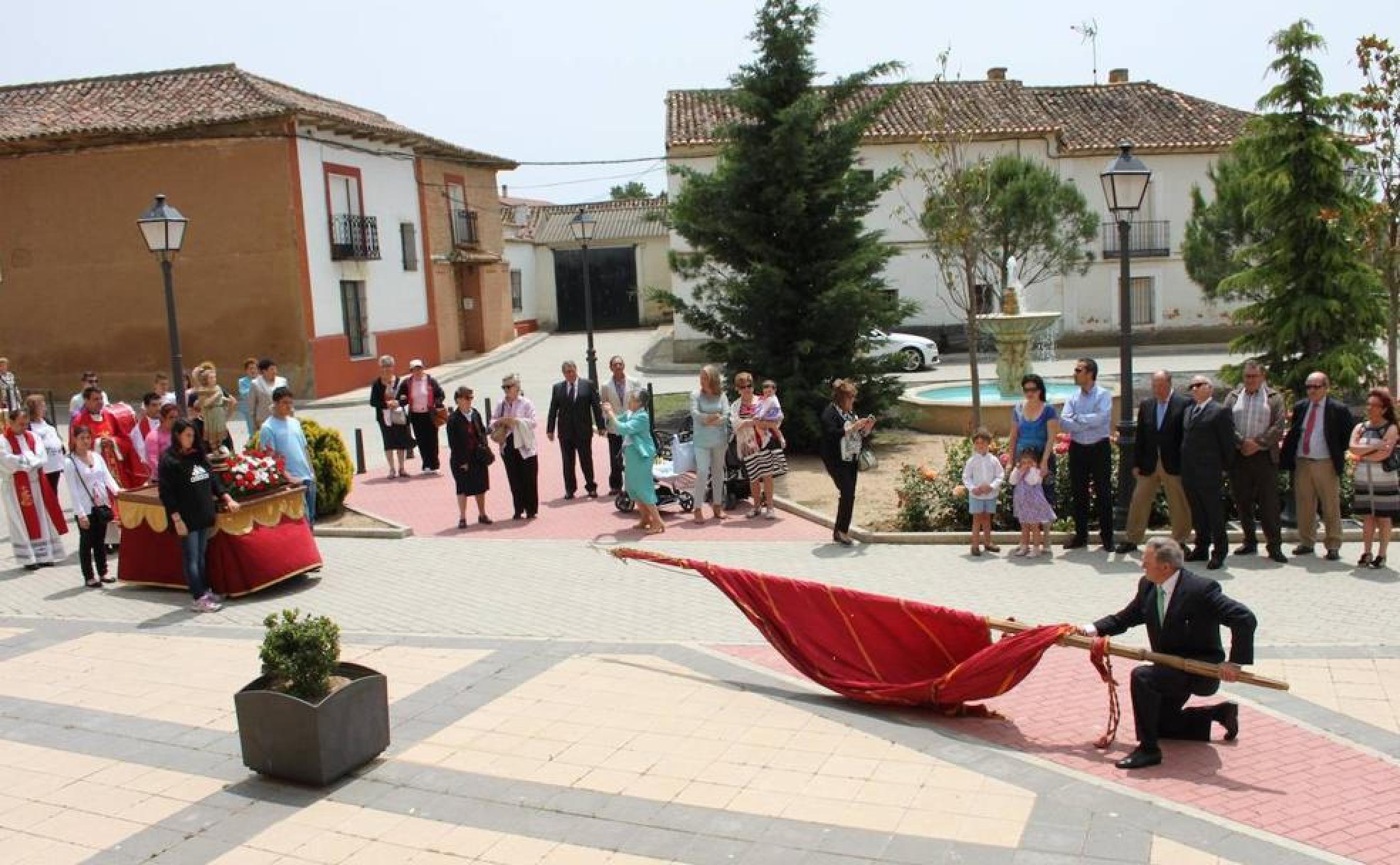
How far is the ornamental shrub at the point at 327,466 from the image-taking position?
14.0 meters

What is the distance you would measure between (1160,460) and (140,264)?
2591cm

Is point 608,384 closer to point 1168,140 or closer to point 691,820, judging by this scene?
point 691,820

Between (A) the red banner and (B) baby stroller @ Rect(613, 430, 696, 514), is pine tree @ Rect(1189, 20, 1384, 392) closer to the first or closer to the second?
(B) baby stroller @ Rect(613, 430, 696, 514)

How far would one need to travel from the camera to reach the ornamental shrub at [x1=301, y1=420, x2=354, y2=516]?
13961 mm

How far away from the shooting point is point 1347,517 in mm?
12031

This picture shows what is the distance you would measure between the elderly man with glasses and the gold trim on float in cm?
827

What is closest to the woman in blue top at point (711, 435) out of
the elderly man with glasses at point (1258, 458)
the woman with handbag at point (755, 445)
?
the woman with handbag at point (755, 445)

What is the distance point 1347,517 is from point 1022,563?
11.8 feet

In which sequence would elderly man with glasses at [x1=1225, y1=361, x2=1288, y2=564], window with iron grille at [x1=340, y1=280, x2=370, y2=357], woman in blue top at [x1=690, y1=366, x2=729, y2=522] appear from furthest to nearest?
window with iron grille at [x1=340, y1=280, x2=370, y2=357]
woman in blue top at [x1=690, y1=366, x2=729, y2=522]
elderly man with glasses at [x1=1225, y1=361, x2=1288, y2=564]

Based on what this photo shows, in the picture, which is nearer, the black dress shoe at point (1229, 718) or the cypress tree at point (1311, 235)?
the black dress shoe at point (1229, 718)

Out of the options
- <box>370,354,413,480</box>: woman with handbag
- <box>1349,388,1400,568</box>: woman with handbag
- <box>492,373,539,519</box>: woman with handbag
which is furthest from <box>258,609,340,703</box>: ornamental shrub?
<box>370,354,413,480</box>: woman with handbag

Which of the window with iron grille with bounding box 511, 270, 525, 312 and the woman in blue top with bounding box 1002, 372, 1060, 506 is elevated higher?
the window with iron grille with bounding box 511, 270, 525, 312

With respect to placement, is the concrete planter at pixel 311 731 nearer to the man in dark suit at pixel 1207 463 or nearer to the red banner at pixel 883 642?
the red banner at pixel 883 642

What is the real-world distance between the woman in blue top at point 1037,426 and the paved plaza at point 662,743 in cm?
99
